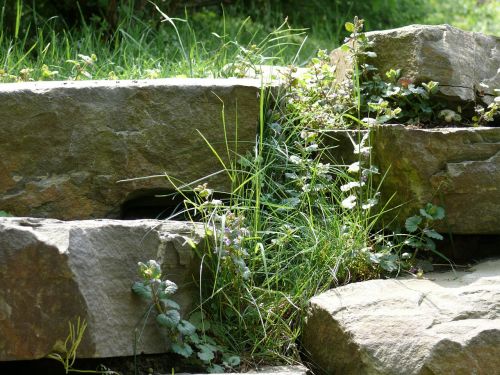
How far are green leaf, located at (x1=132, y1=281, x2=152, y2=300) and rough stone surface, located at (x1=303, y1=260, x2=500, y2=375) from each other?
61 cm

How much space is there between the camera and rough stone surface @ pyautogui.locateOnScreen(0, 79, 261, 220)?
332cm

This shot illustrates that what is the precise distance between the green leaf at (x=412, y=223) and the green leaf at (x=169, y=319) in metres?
1.04

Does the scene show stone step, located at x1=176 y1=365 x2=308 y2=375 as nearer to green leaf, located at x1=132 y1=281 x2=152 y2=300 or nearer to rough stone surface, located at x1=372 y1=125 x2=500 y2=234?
green leaf, located at x1=132 y1=281 x2=152 y2=300

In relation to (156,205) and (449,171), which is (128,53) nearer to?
(156,205)

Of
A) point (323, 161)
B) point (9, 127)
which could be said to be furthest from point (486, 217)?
point (9, 127)

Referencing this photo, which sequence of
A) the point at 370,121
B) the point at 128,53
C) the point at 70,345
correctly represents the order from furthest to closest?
1. the point at 128,53
2. the point at 370,121
3. the point at 70,345

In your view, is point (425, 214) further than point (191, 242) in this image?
Yes

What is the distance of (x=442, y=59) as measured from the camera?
3.66m

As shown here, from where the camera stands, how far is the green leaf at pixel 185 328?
2795mm

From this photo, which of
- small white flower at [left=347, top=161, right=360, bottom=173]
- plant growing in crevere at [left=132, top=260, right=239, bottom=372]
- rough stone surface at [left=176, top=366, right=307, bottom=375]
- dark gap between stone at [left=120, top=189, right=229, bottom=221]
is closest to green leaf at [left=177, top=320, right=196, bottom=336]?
plant growing in crevere at [left=132, top=260, right=239, bottom=372]

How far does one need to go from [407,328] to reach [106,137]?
1.38 metres

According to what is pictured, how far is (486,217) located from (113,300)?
5.07ft

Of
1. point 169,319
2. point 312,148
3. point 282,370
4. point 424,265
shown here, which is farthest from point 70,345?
point 424,265

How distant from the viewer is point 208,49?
16.8 feet
